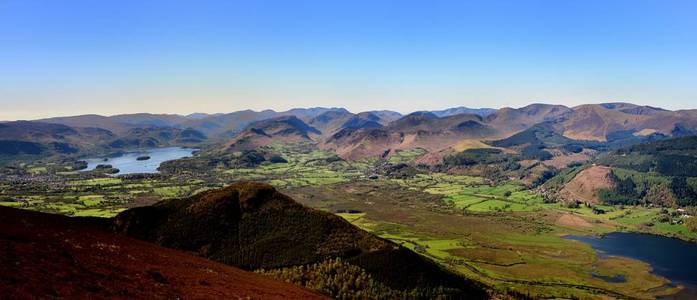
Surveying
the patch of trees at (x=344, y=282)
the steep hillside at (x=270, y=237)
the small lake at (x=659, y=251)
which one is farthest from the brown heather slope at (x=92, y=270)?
the small lake at (x=659, y=251)

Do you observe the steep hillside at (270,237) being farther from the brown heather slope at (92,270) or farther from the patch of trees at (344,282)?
the brown heather slope at (92,270)

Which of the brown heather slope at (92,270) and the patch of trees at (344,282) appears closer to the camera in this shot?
the brown heather slope at (92,270)

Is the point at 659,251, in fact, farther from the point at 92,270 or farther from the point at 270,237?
the point at 92,270

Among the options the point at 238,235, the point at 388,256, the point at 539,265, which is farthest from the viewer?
the point at 539,265

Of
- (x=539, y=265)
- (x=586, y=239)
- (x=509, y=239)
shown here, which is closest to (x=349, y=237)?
(x=539, y=265)

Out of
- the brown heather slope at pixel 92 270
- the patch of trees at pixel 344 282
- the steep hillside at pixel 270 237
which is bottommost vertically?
the patch of trees at pixel 344 282

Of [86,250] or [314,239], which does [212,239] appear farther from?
[86,250]

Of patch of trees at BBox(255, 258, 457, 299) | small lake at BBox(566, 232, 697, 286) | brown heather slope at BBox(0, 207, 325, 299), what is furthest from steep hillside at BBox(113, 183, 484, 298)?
small lake at BBox(566, 232, 697, 286)
